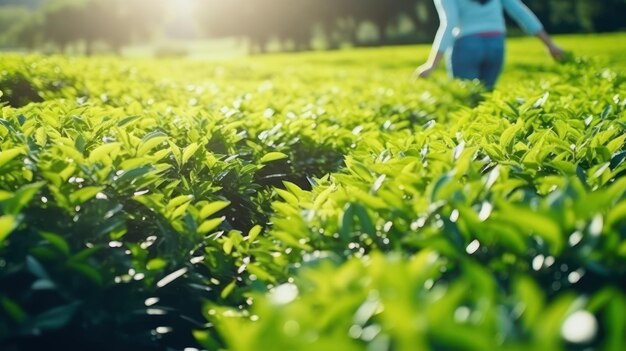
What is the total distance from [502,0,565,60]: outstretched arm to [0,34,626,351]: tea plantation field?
11.1 feet

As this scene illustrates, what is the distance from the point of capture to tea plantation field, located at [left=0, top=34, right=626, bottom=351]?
4.51 feet

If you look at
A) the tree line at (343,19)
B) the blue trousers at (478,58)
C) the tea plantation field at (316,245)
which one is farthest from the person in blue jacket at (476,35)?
the tree line at (343,19)

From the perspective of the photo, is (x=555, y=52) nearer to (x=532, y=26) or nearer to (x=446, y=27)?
(x=532, y=26)

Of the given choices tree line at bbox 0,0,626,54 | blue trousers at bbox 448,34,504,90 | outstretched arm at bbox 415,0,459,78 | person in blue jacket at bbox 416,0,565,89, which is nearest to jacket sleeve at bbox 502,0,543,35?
person in blue jacket at bbox 416,0,565,89

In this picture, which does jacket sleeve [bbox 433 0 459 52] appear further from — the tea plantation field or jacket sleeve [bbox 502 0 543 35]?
the tea plantation field

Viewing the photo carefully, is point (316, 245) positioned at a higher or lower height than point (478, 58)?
higher

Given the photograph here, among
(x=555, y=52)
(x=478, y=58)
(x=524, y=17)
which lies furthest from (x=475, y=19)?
(x=555, y=52)

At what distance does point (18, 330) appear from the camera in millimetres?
1964

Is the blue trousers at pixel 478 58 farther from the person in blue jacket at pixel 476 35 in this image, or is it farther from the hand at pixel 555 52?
the hand at pixel 555 52

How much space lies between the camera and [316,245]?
236 cm

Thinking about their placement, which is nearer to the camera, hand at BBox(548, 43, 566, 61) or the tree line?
hand at BBox(548, 43, 566, 61)

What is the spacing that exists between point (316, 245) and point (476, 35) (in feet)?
19.2

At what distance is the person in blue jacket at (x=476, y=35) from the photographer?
23.9ft

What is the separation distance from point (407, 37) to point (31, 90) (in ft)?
183
